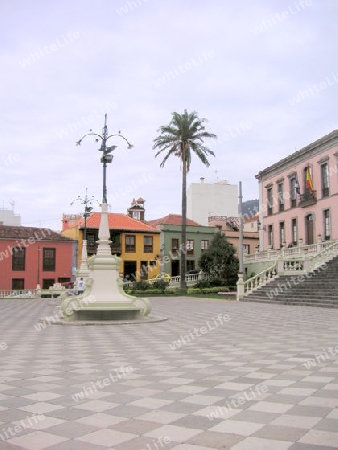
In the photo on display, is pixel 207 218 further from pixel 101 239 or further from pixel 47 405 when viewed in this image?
pixel 47 405

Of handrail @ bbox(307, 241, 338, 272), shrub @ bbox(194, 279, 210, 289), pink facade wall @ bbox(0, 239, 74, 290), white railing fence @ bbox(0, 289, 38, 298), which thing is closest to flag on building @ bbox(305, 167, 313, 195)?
handrail @ bbox(307, 241, 338, 272)

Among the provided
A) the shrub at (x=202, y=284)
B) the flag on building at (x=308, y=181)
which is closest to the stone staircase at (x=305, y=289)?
the flag on building at (x=308, y=181)

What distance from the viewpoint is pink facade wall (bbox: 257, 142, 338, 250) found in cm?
3553

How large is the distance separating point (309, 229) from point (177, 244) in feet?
69.1

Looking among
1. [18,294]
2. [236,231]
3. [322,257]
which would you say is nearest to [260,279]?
[322,257]

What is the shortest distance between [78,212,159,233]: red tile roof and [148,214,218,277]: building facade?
64.9 inches

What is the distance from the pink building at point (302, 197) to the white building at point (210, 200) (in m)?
18.5

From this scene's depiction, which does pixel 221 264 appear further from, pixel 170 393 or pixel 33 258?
pixel 170 393

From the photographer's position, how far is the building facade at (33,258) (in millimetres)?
47750

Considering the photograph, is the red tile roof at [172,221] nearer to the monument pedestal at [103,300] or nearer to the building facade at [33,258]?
the building facade at [33,258]

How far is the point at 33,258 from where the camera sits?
49.1m

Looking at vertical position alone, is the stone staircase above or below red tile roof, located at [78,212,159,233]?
below

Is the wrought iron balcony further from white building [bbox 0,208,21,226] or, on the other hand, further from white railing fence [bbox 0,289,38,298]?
white building [bbox 0,208,21,226]

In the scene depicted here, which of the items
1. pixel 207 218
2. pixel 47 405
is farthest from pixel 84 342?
pixel 207 218
